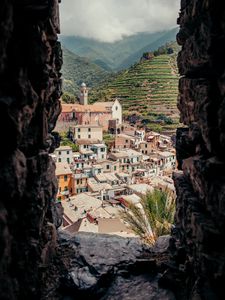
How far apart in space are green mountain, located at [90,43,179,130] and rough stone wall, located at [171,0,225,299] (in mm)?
71788

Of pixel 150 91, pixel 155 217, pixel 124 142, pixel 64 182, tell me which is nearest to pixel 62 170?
pixel 64 182

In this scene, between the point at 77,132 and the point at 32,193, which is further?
the point at 77,132

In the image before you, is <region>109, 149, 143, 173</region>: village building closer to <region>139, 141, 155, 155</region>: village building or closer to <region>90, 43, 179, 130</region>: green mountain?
<region>139, 141, 155, 155</region>: village building

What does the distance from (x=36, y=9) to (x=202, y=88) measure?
4251mm

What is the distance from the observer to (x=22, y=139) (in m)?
8.52

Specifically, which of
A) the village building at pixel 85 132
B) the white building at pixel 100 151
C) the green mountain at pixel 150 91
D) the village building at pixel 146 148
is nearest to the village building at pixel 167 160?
the village building at pixel 146 148

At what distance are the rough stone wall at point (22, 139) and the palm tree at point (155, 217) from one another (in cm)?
569

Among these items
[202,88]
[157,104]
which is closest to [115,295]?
[202,88]

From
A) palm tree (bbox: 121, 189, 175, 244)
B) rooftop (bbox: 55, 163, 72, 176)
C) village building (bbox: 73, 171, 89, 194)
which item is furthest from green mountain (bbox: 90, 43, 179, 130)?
palm tree (bbox: 121, 189, 175, 244)

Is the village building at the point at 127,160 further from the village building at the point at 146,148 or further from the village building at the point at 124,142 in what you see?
the village building at the point at 124,142

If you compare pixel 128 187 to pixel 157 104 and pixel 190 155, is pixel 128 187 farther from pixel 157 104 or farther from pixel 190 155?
pixel 157 104

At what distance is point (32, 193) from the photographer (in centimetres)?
881

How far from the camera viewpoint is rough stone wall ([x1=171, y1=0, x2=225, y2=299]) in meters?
8.30

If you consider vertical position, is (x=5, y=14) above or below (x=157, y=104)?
below
